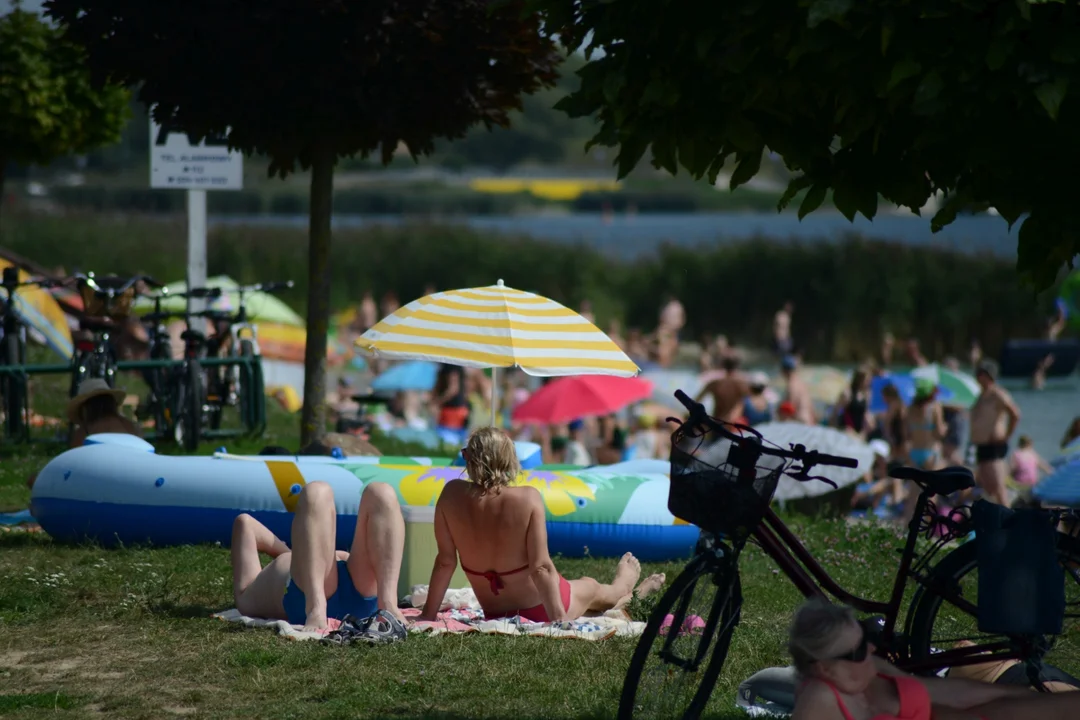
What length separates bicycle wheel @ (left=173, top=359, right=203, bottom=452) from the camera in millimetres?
10781

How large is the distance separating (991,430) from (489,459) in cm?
932

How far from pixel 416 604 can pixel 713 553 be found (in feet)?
8.56

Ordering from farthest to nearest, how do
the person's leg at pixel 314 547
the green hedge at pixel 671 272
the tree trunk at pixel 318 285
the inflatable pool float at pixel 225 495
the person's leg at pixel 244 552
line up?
the green hedge at pixel 671 272
the tree trunk at pixel 318 285
the inflatable pool float at pixel 225 495
the person's leg at pixel 244 552
the person's leg at pixel 314 547

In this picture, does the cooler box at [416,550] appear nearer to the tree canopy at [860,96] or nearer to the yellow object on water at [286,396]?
the tree canopy at [860,96]

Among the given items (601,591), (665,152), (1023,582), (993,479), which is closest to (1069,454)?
(993,479)

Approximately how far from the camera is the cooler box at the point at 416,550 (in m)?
6.92

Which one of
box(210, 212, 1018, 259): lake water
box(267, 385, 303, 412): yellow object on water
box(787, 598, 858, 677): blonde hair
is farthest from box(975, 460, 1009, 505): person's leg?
box(210, 212, 1018, 259): lake water

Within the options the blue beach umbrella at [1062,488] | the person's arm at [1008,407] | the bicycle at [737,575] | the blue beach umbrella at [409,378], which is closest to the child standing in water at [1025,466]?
the person's arm at [1008,407]

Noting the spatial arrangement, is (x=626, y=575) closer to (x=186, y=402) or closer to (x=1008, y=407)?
(x=186, y=402)

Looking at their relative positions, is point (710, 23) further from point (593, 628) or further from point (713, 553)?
point (593, 628)

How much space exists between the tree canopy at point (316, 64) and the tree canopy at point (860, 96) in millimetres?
4056

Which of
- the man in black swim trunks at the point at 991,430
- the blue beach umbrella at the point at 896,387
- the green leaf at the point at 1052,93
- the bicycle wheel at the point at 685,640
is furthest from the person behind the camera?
the blue beach umbrella at the point at 896,387

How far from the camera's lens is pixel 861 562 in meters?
8.34

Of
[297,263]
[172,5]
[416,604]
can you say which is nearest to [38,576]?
[416,604]
